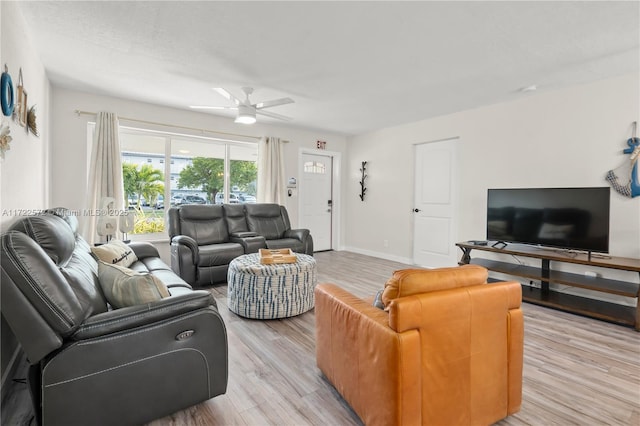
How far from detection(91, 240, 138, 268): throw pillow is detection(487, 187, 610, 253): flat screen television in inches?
159

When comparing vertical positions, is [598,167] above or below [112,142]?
below

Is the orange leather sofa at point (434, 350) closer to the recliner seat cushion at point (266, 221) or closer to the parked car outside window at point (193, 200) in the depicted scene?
the recliner seat cushion at point (266, 221)

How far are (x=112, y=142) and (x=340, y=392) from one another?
421 cm

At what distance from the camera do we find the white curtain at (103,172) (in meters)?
4.00

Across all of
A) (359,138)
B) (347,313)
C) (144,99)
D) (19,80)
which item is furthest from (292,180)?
(347,313)

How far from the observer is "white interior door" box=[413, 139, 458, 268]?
4832mm

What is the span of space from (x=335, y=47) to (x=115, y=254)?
2539 mm

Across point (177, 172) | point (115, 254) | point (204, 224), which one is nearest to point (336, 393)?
point (115, 254)

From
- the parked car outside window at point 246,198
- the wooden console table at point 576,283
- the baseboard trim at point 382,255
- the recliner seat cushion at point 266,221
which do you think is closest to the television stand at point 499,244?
the wooden console table at point 576,283

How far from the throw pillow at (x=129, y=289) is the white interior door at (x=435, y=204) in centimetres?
431

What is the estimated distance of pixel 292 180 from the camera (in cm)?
592

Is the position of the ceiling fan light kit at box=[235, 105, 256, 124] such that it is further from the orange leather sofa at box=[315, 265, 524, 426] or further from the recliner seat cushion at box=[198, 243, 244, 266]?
the orange leather sofa at box=[315, 265, 524, 426]

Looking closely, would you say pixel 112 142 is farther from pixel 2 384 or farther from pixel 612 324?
pixel 612 324

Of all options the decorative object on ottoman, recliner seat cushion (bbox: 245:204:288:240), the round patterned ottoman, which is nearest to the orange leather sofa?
the round patterned ottoman
